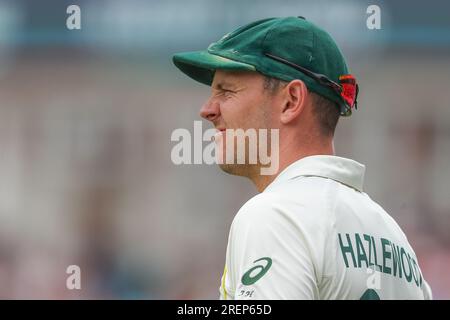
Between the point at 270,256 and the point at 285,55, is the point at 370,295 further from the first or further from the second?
the point at 285,55

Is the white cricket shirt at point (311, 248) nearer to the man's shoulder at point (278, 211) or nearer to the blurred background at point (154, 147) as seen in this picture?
the man's shoulder at point (278, 211)

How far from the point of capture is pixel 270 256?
177 cm

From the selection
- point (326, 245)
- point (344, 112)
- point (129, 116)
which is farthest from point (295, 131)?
point (129, 116)

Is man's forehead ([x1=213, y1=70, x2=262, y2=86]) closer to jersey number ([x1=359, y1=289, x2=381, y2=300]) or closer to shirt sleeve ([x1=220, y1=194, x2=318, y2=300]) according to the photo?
shirt sleeve ([x1=220, y1=194, x2=318, y2=300])

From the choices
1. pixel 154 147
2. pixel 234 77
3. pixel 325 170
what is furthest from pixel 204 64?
A: pixel 154 147

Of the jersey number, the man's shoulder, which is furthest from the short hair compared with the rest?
the jersey number

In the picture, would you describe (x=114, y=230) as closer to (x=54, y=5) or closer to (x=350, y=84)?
(x=54, y=5)

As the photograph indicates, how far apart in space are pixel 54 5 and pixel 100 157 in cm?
136

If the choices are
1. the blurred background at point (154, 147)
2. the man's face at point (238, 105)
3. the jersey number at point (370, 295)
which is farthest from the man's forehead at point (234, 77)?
the blurred background at point (154, 147)

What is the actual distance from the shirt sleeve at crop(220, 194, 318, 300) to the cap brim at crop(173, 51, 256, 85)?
0.44 m

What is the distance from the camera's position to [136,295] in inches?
282

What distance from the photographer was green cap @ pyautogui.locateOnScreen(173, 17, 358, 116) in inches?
84.4

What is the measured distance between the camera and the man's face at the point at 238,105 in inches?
86.4
